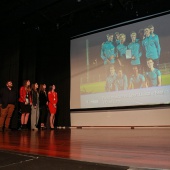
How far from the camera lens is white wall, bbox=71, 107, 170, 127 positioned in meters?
4.57

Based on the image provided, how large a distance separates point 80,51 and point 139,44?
1682mm

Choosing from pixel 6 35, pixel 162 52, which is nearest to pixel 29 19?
pixel 6 35

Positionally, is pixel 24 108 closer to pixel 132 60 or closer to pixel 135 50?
pixel 132 60

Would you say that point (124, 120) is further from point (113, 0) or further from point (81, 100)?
point (113, 0)

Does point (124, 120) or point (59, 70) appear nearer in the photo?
point (124, 120)

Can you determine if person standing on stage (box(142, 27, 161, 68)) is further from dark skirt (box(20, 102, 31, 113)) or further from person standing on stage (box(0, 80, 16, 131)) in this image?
person standing on stage (box(0, 80, 16, 131))

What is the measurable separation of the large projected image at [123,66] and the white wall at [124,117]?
0.19 m

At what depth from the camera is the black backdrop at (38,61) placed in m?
5.99

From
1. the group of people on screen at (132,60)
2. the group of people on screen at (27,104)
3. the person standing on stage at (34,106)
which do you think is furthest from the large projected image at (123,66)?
the person standing on stage at (34,106)

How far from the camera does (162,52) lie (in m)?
4.54

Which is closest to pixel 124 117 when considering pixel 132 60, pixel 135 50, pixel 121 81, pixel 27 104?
pixel 121 81

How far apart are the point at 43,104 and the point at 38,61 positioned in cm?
157

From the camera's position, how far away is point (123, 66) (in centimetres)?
502

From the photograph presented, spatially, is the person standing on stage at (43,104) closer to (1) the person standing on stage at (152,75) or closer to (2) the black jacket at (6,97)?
(2) the black jacket at (6,97)
